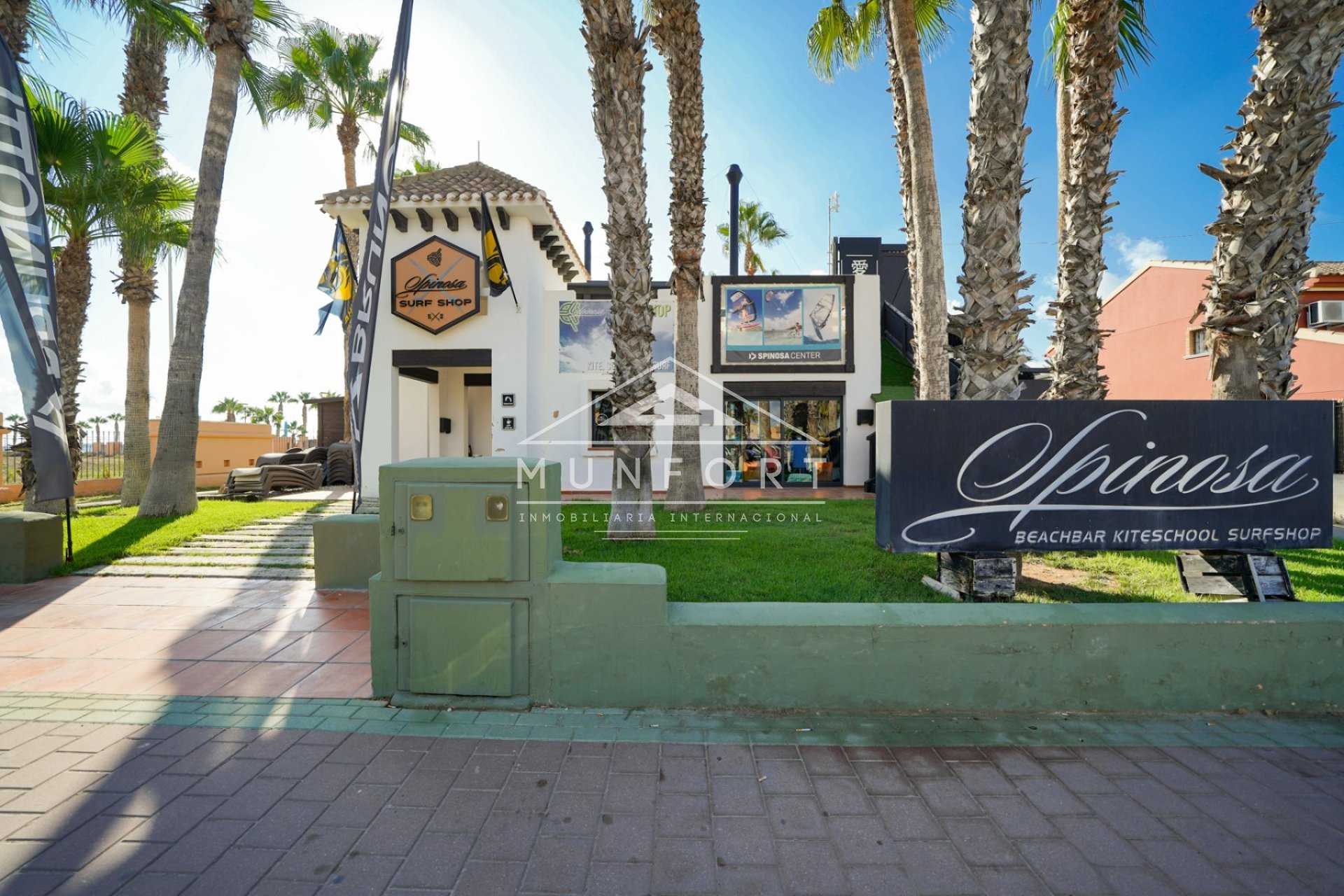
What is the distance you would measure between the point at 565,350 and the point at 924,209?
8684 mm

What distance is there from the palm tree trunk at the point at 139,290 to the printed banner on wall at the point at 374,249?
911 cm

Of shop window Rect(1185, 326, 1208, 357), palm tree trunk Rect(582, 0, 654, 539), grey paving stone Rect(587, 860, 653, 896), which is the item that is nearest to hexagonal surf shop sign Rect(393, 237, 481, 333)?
palm tree trunk Rect(582, 0, 654, 539)

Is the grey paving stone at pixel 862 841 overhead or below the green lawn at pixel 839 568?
below

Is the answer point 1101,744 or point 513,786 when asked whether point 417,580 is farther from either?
point 1101,744

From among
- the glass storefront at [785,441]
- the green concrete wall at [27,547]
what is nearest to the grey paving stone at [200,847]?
the green concrete wall at [27,547]

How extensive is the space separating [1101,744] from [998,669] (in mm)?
596

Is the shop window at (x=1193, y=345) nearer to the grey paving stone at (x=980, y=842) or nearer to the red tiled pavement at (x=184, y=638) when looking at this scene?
the grey paving stone at (x=980, y=842)

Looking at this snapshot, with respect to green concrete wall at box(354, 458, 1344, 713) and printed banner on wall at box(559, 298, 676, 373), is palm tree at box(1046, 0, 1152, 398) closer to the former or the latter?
green concrete wall at box(354, 458, 1344, 713)

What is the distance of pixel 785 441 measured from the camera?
15508 mm

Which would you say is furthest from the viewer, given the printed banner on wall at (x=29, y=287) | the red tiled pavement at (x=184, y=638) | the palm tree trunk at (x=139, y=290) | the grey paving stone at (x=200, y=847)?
the palm tree trunk at (x=139, y=290)

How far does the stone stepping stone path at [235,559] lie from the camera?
685 cm

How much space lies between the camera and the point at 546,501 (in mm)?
3680

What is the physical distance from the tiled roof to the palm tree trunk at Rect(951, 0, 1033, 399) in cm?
970

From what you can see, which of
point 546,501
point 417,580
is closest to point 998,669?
point 546,501
